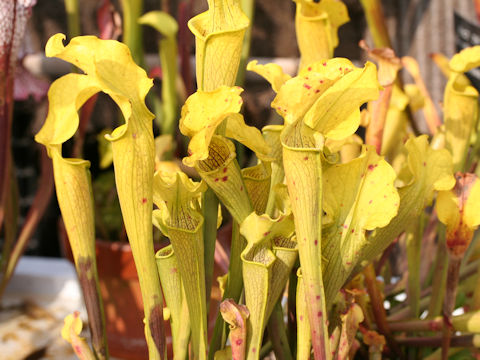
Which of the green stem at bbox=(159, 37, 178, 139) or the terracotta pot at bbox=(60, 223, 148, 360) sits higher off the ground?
the green stem at bbox=(159, 37, 178, 139)

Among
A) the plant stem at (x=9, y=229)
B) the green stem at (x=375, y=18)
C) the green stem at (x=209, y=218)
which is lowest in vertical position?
the plant stem at (x=9, y=229)

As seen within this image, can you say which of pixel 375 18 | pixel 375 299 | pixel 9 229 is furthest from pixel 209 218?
pixel 9 229

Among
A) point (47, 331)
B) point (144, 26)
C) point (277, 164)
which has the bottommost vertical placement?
point (47, 331)

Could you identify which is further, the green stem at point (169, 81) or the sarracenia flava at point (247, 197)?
the green stem at point (169, 81)

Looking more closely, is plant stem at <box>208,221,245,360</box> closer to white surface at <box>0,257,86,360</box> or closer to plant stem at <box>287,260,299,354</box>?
plant stem at <box>287,260,299,354</box>

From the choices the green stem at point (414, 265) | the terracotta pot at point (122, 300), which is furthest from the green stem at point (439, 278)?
the terracotta pot at point (122, 300)

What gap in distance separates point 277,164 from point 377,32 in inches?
11.9

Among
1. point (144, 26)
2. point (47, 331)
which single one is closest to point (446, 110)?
point (47, 331)

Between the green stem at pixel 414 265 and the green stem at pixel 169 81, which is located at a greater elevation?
the green stem at pixel 169 81

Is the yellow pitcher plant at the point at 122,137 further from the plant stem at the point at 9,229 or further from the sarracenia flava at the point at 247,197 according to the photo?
the plant stem at the point at 9,229

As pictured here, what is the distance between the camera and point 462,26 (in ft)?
2.09

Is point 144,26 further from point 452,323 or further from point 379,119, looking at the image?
point 452,323

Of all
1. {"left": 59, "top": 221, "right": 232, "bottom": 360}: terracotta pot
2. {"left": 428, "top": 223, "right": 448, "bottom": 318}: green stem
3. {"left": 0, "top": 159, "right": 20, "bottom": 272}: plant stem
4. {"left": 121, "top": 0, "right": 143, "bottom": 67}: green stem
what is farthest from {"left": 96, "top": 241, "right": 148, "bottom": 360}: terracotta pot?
{"left": 428, "top": 223, "right": 448, "bottom": 318}: green stem

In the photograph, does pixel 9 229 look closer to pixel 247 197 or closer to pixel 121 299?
pixel 121 299
